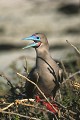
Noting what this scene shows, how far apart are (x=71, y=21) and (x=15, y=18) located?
151 cm

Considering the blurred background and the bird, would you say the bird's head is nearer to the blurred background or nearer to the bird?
the bird

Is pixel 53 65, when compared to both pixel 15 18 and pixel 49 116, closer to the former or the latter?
pixel 49 116

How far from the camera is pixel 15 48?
13.4 metres

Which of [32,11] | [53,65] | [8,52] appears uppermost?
[53,65]

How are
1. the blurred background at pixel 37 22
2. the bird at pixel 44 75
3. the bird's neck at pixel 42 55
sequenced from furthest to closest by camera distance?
the blurred background at pixel 37 22
the bird's neck at pixel 42 55
the bird at pixel 44 75

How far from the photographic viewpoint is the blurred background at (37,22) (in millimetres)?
13016

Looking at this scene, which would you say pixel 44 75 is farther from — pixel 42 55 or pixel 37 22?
pixel 37 22

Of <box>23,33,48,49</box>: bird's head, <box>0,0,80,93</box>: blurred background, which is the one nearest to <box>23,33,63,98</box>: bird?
<box>23,33,48,49</box>: bird's head

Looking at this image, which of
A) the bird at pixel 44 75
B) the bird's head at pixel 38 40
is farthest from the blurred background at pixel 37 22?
the bird at pixel 44 75

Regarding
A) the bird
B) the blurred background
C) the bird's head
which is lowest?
the blurred background

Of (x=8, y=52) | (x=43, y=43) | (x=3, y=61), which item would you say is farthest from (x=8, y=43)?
(x=43, y=43)

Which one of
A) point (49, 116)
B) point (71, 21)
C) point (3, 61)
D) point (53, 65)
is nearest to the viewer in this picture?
point (49, 116)

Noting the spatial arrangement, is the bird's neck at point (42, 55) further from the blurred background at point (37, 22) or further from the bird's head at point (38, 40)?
the blurred background at point (37, 22)

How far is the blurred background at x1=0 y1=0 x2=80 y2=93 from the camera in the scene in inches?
512
